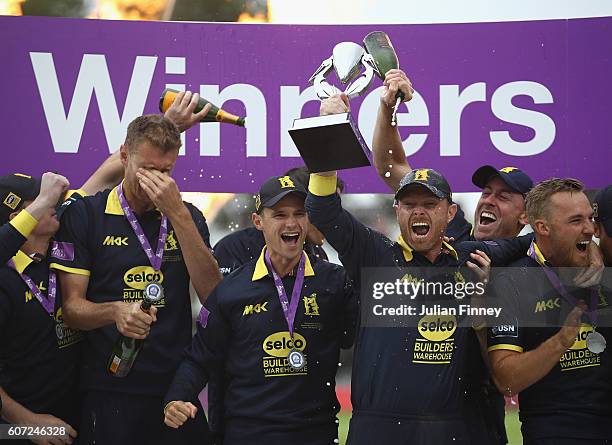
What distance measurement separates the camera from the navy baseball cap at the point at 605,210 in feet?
13.8

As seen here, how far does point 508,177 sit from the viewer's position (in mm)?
4746

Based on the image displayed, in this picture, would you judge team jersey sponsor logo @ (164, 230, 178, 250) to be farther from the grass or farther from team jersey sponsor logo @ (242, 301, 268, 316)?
the grass

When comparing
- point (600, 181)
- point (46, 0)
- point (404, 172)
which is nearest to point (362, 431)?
point (404, 172)

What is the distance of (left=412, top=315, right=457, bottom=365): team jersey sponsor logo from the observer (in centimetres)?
387

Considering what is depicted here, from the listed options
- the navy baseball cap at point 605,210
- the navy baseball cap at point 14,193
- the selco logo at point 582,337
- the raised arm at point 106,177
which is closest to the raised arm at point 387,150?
the navy baseball cap at point 605,210

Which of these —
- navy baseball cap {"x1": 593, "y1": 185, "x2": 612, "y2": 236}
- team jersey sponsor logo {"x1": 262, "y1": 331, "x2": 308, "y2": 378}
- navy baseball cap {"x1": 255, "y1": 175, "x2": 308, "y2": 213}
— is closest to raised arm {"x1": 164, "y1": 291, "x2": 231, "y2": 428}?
team jersey sponsor logo {"x1": 262, "y1": 331, "x2": 308, "y2": 378}

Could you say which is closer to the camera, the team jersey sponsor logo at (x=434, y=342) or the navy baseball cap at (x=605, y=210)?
→ the team jersey sponsor logo at (x=434, y=342)

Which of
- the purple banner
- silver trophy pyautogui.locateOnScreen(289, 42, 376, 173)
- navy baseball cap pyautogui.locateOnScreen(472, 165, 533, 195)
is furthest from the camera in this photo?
the purple banner

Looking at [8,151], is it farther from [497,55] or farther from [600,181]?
[600,181]

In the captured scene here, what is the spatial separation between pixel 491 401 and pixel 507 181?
106 cm

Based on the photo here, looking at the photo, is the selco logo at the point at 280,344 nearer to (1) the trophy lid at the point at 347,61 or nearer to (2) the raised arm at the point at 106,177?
(1) the trophy lid at the point at 347,61

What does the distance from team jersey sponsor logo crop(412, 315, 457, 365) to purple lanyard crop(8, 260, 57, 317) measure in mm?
1556

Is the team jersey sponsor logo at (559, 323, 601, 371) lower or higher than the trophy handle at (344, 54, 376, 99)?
lower

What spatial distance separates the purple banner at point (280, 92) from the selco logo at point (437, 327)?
1.54m
